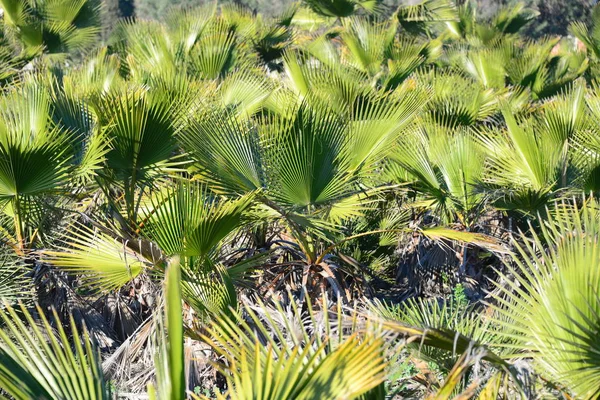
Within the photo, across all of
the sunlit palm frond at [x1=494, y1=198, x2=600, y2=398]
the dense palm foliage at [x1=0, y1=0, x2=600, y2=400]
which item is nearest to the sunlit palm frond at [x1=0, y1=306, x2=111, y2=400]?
the dense palm foliage at [x1=0, y1=0, x2=600, y2=400]

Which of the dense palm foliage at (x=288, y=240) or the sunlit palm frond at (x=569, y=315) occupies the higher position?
the dense palm foliage at (x=288, y=240)

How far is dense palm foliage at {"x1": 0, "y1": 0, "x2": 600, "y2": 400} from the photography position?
238 cm

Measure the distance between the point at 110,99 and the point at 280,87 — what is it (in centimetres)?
237

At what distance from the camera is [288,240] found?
5.99 m

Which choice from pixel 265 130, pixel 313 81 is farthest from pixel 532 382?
pixel 313 81

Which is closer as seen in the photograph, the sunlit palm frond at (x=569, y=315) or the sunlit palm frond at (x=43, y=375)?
the sunlit palm frond at (x=43, y=375)

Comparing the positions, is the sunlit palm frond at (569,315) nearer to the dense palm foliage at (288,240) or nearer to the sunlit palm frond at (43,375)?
the dense palm foliage at (288,240)

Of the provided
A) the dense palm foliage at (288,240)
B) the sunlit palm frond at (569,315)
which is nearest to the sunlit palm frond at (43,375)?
the dense palm foliage at (288,240)

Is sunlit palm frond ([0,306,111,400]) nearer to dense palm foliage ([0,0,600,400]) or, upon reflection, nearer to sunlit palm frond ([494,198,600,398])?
dense palm foliage ([0,0,600,400])

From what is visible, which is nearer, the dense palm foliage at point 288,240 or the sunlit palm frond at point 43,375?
the sunlit palm frond at point 43,375

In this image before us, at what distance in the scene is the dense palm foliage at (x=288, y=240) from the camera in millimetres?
2385

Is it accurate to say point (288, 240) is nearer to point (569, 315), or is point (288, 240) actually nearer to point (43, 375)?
point (569, 315)

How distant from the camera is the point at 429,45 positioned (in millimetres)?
12477

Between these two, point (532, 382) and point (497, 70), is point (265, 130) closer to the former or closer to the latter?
point (532, 382)
